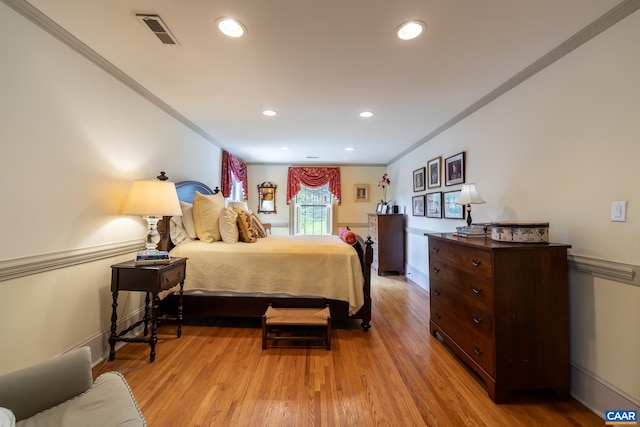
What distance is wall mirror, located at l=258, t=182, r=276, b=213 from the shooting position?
19.8ft

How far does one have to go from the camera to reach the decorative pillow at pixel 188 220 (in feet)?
9.78

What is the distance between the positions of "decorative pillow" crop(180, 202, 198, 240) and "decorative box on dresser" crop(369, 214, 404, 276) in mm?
3219

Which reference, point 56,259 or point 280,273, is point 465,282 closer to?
point 280,273

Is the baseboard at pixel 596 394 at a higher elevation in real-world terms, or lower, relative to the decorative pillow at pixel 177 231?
lower

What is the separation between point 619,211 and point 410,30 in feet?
5.32

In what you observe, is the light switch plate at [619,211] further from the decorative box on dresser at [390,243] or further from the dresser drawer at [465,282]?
the decorative box on dresser at [390,243]

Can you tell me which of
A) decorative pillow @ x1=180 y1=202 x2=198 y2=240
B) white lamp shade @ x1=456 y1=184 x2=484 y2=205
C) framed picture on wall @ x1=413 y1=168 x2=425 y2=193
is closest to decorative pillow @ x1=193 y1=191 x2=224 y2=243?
decorative pillow @ x1=180 y1=202 x2=198 y2=240

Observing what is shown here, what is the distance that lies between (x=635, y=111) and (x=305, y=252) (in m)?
2.41

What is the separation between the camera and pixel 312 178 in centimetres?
603

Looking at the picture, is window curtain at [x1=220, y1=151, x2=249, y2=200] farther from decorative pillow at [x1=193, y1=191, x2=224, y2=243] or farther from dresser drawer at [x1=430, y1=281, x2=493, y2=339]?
dresser drawer at [x1=430, y1=281, x2=493, y2=339]

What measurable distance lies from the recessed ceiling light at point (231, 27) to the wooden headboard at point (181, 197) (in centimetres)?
194

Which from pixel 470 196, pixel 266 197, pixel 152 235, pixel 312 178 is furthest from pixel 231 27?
pixel 266 197

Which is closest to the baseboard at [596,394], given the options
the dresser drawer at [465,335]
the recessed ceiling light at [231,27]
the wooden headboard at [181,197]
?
the dresser drawer at [465,335]

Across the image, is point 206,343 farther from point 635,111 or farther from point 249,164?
point 249,164
